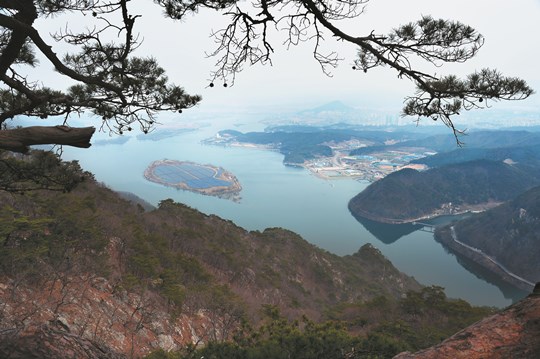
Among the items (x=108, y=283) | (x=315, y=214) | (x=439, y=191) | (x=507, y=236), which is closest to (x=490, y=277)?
(x=507, y=236)

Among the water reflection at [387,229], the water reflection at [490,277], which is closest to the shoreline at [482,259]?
the water reflection at [490,277]

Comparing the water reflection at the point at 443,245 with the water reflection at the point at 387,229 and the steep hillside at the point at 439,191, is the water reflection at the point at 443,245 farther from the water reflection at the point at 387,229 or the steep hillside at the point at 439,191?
the steep hillside at the point at 439,191

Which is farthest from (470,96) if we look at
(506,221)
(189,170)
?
(189,170)

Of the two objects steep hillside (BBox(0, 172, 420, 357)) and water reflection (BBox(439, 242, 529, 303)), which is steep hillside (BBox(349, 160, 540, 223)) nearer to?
water reflection (BBox(439, 242, 529, 303))

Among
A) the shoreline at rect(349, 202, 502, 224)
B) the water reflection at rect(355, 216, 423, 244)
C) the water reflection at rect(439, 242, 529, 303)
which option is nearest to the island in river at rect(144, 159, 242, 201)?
the water reflection at rect(355, 216, 423, 244)

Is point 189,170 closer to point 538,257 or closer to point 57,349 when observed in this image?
point 538,257

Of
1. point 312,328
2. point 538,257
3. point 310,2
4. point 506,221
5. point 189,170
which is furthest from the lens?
point 189,170

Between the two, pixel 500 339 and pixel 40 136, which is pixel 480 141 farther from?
pixel 40 136
